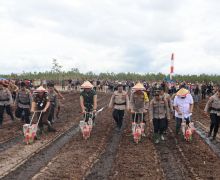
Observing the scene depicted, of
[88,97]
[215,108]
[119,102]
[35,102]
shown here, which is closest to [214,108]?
[215,108]

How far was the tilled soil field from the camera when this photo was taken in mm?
7680

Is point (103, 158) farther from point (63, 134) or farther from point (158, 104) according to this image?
point (63, 134)

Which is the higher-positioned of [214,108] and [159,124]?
[214,108]

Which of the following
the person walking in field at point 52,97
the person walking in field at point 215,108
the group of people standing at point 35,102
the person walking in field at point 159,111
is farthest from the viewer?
the person walking in field at point 52,97

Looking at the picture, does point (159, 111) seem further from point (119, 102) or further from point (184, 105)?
point (119, 102)

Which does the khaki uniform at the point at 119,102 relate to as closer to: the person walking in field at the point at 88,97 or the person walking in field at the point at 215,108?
the person walking in field at the point at 88,97

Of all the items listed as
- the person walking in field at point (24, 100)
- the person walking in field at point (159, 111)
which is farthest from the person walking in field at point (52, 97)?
the person walking in field at point (159, 111)

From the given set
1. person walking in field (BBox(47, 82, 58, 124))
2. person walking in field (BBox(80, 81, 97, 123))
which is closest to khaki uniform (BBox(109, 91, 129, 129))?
person walking in field (BBox(80, 81, 97, 123))

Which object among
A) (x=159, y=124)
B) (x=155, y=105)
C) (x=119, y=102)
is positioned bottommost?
(x=159, y=124)

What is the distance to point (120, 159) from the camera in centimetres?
896

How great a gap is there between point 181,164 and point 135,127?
2922 mm

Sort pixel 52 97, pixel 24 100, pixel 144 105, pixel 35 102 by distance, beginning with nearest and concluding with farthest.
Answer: pixel 35 102
pixel 144 105
pixel 24 100
pixel 52 97

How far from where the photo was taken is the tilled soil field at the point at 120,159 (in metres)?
7.68

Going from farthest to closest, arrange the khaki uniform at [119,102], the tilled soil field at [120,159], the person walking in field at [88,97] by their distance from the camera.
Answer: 1. the khaki uniform at [119,102]
2. the person walking in field at [88,97]
3. the tilled soil field at [120,159]
